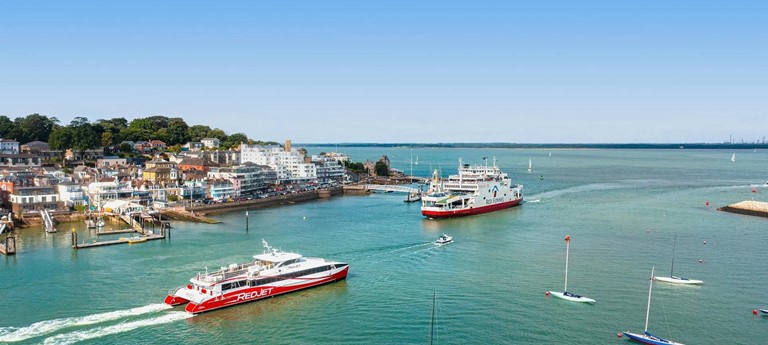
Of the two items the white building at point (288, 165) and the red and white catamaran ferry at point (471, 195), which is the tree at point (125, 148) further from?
the red and white catamaran ferry at point (471, 195)

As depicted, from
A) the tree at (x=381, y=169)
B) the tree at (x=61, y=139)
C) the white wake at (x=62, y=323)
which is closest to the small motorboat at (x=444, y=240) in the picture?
the white wake at (x=62, y=323)

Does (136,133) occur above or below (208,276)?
above

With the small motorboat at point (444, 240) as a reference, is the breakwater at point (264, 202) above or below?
below

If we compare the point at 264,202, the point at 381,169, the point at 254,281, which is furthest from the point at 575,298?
the point at 381,169

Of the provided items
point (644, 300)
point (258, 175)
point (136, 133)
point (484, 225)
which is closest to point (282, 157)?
point (258, 175)

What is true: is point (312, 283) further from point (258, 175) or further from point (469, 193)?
point (258, 175)

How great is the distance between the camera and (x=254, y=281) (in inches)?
924

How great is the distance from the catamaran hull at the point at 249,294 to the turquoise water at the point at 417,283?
0.98 ft

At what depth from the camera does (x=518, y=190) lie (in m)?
57.3

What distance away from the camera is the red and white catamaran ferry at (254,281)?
2209cm

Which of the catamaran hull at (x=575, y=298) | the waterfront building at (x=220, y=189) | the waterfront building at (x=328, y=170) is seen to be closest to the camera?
the catamaran hull at (x=575, y=298)

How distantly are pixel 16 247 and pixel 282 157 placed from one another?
43634 millimetres

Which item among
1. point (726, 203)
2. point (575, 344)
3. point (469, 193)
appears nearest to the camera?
Answer: point (575, 344)

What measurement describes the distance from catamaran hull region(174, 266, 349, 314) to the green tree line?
56036mm
